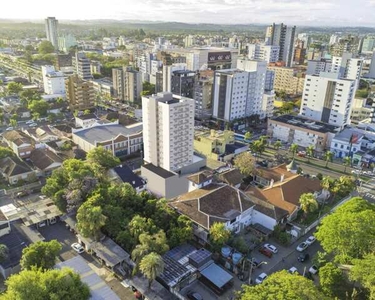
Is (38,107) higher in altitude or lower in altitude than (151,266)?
lower

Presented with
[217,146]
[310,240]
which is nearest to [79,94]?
[217,146]

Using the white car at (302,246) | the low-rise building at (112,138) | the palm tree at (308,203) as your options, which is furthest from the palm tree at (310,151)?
the low-rise building at (112,138)

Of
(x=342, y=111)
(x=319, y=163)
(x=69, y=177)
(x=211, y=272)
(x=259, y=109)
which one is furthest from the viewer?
(x=259, y=109)

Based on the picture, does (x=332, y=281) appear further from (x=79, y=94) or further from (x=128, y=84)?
(x=128, y=84)

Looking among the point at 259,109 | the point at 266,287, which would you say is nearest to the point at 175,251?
the point at 266,287

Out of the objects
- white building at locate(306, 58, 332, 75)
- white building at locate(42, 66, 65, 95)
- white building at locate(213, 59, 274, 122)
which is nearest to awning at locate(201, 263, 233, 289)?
white building at locate(213, 59, 274, 122)

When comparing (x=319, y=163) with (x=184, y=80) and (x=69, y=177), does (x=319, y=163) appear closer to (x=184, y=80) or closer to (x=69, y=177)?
(x=184, y=80)
